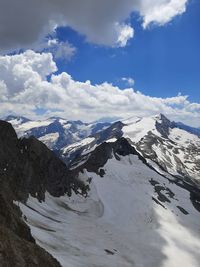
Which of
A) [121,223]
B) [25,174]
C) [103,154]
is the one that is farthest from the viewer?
[103,154]

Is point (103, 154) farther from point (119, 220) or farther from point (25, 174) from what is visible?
point (25, 174)

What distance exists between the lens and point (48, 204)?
103812 millimetres

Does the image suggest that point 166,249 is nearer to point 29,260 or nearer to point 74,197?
point 74,197

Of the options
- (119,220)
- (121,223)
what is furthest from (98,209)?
(121,223)

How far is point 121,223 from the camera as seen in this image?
342 ft

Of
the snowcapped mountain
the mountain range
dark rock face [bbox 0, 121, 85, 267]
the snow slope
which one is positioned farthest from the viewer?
the snowcapped mountain

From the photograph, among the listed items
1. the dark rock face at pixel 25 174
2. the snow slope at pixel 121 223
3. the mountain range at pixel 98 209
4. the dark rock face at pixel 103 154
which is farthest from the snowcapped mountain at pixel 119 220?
the dark rock face at pixel 25 174

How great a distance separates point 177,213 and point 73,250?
63305 mm

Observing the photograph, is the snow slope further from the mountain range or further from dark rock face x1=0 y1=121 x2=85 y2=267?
dark rock face x1=0 y1=121 x2=85 y2=267

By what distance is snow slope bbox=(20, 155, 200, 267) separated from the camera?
71.1 meters

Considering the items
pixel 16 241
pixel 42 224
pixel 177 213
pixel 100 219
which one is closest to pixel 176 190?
pixel 177 213

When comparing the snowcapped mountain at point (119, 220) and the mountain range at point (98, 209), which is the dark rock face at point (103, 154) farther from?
the mountain range at point (98, 209)

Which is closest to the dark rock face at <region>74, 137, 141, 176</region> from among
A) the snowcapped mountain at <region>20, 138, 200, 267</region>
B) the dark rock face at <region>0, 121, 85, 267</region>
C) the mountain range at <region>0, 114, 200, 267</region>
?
the snowcapped mountain at <region>20, 138, 200, 267</region>

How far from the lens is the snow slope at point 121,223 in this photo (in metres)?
71.1
